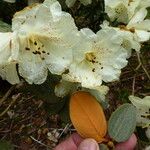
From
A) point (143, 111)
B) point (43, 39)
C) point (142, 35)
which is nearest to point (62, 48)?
point (43, 39)

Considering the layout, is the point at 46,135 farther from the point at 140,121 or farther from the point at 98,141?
the point at 98,141

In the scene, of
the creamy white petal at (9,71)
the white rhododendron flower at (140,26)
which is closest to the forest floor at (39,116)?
the white rhododendron flower at (140,26)

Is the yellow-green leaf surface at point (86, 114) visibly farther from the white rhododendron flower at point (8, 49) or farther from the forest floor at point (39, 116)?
the forest floor at point (39, 116)

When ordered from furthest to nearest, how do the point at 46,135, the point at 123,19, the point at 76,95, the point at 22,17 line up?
the point at 46,135 < the point at 123,19 < the point at 76,95 < the point at 22,17

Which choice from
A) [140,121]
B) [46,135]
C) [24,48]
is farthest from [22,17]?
[46,135]

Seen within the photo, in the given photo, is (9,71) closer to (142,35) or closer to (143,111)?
(142,35)

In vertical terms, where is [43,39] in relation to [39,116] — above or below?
above
